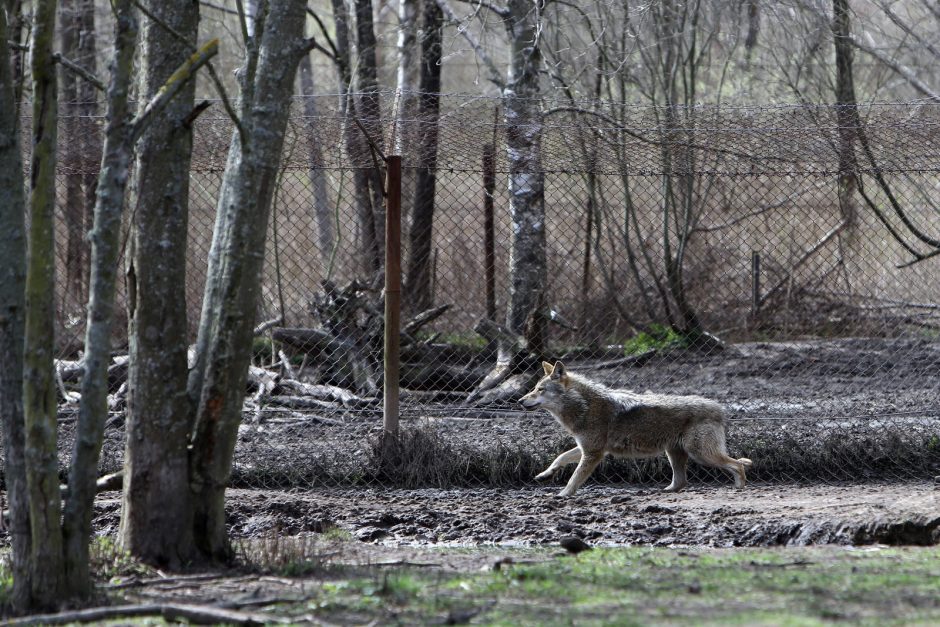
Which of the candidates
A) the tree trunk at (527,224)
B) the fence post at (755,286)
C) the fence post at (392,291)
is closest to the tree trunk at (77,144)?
the fence post at (392,291)

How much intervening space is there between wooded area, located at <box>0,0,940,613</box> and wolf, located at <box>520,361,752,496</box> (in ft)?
4.41

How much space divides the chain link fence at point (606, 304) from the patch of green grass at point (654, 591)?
3.13 m

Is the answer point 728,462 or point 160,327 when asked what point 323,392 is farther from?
point 160,327

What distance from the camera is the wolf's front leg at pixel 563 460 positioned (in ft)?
28.1

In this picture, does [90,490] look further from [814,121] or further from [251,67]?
[814,121]

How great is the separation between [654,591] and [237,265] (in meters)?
2.46

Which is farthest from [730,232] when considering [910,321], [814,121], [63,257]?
[63,257]

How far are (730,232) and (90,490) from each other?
11165mm

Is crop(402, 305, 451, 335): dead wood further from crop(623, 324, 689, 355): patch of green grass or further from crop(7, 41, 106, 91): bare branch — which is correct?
crop(7, 41, 106, 91): bare branch

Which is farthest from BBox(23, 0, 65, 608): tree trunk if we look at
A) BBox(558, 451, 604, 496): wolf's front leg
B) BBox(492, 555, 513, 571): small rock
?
BBox(558, 451, 604, 496): wolf's front leg

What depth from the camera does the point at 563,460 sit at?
8.63m

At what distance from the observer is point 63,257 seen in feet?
46.8

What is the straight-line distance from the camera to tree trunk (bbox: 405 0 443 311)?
8.92 meters

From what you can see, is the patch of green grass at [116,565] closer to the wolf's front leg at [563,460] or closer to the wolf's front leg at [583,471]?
the wolf's front leg at [583,471]
